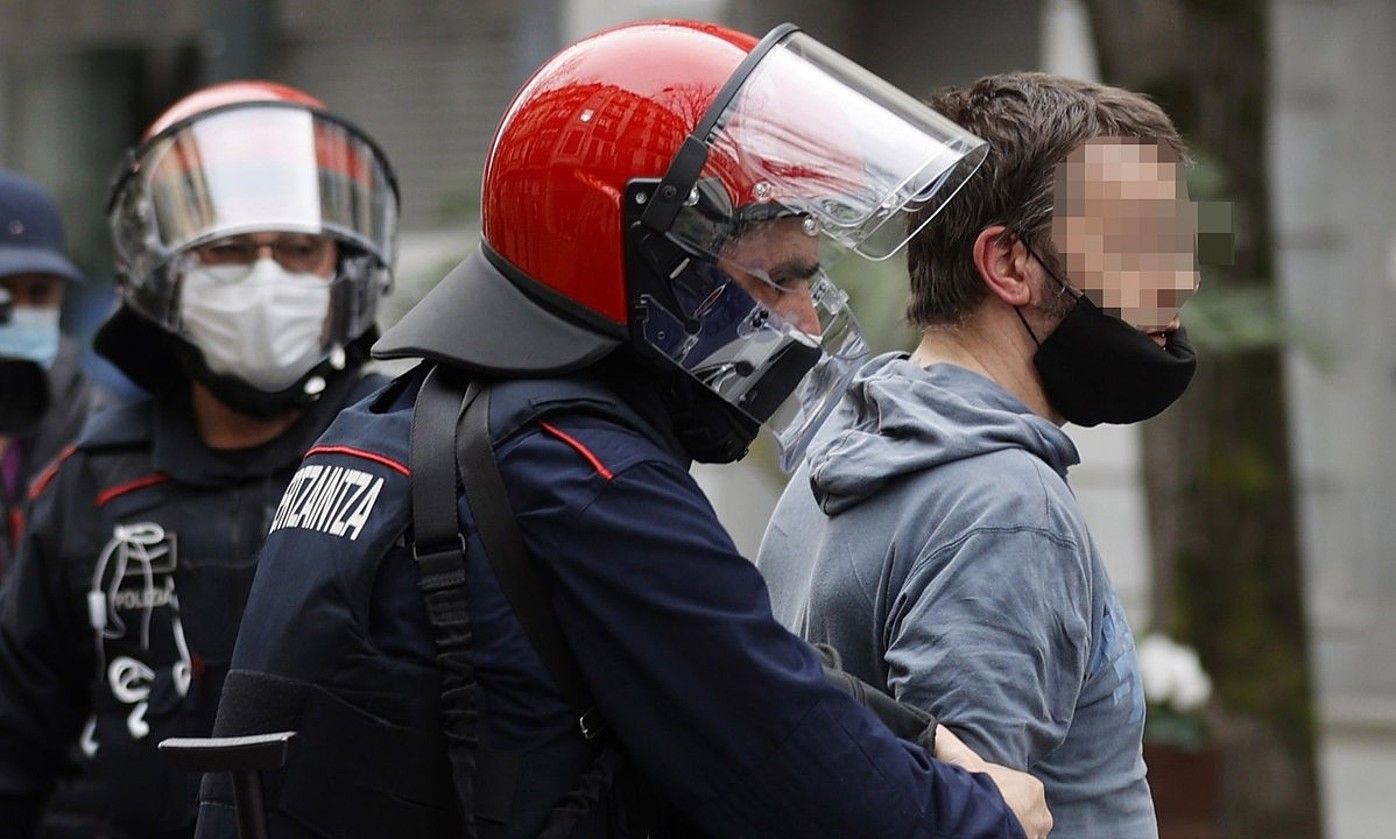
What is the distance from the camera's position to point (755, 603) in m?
1.69

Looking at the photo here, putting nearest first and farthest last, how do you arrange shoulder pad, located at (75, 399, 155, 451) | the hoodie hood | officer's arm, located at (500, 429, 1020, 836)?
officer's arm, located at (500, 429, 1020, 836) < the hoodie hood < shoulder pad, located at (75, 399, 155, 451)

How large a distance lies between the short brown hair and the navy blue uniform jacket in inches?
21.2

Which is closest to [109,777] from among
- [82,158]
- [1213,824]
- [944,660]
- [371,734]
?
[371,734]

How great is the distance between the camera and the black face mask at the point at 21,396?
3.95m

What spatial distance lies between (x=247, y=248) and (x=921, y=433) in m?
1.53

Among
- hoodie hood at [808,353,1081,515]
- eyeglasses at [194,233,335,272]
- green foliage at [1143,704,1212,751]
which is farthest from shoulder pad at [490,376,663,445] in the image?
green foliage at [1143,704,1212,751]

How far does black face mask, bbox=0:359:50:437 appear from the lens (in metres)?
3.95

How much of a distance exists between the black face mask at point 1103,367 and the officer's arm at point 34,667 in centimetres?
169

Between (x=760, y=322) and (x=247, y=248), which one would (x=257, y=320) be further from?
(x=760, y=322)

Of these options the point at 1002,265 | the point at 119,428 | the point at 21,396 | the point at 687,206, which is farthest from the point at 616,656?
the point at 21,396

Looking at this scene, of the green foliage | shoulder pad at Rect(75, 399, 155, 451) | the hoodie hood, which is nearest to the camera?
the hoodie hood

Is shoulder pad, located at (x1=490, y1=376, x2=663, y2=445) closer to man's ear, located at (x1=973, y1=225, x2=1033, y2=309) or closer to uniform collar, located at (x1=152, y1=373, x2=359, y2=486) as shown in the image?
man's ear, located at (x1=973, y1=225, x2=1033, y2=309)

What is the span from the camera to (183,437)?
3027 millimetres

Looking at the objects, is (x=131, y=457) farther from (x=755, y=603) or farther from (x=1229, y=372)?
(x=1229, y=372)
